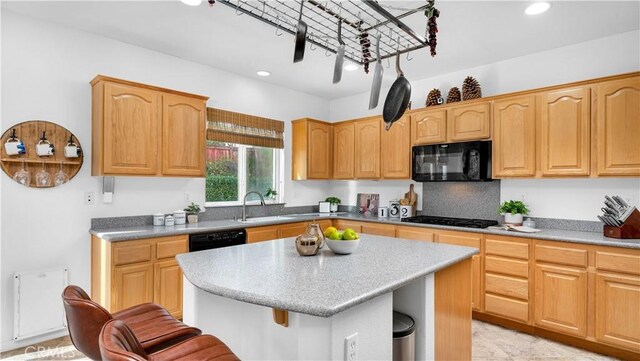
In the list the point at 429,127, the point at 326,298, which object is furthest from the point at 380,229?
the point at 326,298

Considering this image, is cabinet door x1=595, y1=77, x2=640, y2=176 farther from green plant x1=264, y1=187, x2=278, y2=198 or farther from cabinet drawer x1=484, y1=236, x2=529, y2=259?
green plant x1=264, y1=187, x2=278, y2=198

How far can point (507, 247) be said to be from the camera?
3.13 m

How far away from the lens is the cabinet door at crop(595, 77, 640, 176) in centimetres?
275

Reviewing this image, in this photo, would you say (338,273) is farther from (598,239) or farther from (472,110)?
(472,110)

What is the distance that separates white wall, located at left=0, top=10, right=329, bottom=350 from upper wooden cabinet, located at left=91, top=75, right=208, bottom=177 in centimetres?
21

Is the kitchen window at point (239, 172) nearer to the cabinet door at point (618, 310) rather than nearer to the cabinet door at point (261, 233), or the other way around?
the cabinet door at point (261, 233)

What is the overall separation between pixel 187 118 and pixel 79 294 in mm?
2292

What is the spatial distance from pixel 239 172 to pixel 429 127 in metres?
2.39

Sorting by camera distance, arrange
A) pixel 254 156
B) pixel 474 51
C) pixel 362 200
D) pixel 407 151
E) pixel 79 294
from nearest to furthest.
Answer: pixel 79 294 < pixel 474 51 < pixel 407 151 < pixel 254 156 < pixel 362 200

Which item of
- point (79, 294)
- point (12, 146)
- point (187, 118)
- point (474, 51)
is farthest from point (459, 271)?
point (12, 146)

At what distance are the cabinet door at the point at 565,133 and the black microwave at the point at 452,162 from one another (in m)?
0.52

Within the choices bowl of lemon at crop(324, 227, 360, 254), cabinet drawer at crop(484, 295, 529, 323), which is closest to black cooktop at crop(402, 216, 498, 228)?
cabinet drawer at crop(484, 295, 529, 323)

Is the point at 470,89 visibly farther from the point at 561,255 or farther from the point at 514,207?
the point at 561,255

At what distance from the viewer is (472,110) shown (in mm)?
3635
